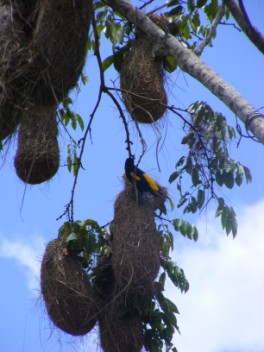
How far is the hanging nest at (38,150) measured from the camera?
312 cm

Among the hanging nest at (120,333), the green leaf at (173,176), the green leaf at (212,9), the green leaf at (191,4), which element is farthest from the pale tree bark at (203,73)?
the hanging nest at (120,333)

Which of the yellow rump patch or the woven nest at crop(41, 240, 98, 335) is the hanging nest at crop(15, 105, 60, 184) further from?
the yellow rump patch

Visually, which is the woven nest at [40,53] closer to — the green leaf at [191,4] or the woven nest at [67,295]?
the green leaf at [191,4]

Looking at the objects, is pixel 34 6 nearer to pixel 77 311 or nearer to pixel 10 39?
pixel 10 39

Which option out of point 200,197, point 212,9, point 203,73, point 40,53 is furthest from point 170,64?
point 203,73

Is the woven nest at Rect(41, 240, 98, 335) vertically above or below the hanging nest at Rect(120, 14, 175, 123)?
below

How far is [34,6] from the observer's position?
2795 millimetres

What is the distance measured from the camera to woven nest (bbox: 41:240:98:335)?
11.3 feet

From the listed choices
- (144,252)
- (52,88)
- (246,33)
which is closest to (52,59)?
(52,88)

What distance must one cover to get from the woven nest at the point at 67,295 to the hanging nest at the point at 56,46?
3.85ft

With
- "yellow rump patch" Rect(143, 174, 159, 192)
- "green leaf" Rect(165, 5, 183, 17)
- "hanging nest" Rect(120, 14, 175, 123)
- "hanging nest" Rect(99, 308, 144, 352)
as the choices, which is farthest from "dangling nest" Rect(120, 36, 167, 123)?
"hanging nest" Rect(99, 308, 144, 352)

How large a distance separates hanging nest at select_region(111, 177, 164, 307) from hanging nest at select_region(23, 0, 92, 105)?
1.06 meters

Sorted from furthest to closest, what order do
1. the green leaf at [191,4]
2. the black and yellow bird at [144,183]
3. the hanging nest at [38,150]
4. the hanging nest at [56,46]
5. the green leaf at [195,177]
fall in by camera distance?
the black and yellow bird at [144,183]
the green leaf at [195,177]
the hanging nest at [38,150]
the green leaf at [191,4]
the hanging nest at [56,46]

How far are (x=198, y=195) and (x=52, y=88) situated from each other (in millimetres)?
1012
